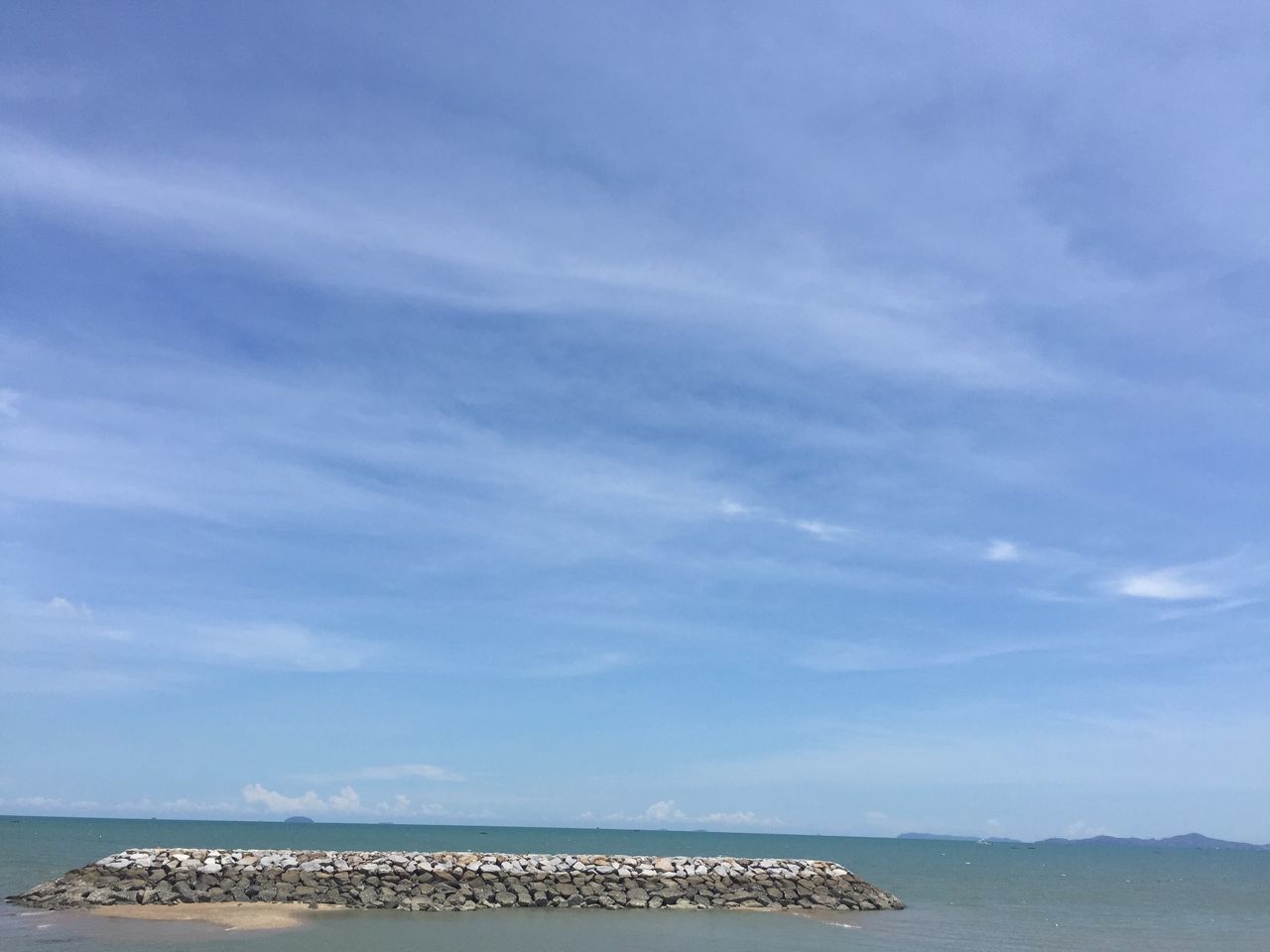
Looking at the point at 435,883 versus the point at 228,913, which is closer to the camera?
the point at 228,913

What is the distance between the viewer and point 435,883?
28766 millimetres

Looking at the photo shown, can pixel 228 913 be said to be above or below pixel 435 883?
below

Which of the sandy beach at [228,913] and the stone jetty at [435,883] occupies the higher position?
the stone jetty at [435,883]

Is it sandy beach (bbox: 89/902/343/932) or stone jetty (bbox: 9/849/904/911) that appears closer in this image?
sandy beach (bbox: 89/902/343/932)

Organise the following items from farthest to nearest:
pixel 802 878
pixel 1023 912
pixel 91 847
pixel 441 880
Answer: pixel 91 847
pixel 1023 912
pixel 802 878
pixel 441 880

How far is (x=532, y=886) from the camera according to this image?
29.3 metres

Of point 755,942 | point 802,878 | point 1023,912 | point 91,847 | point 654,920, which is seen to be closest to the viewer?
point 755,942

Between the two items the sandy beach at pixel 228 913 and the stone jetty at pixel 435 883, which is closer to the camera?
the sandy beach at pixel 228 913

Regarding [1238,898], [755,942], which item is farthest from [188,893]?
[1238,898]

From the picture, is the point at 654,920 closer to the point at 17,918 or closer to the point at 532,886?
the point at 532,886

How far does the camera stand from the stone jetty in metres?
27.6

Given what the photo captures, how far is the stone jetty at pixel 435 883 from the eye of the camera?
90.5 feet

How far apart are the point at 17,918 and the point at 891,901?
24.9 meters

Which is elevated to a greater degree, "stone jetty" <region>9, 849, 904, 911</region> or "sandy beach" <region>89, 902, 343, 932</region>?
"stone jetty" <region>9, 849, 904, 911</region>
